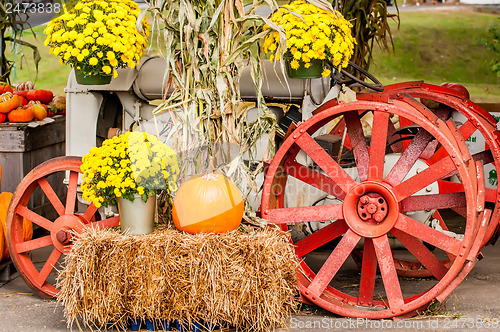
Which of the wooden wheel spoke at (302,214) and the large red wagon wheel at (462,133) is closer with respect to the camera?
the wooden wheel spoke at (302,214)

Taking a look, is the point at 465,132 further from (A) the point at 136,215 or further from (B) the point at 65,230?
(B) the point at 65,230

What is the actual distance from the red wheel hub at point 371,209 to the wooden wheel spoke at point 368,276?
215 millimetres

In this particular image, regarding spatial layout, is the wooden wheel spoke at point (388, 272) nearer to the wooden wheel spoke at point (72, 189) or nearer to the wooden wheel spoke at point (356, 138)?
the wooden wheel spoke at point (356, 138)

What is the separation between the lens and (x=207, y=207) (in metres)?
3.19

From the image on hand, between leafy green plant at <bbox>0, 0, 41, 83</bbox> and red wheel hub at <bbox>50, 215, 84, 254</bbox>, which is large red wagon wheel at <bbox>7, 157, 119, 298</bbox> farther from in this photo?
leafy green plant at <bbox>0, 0, 41, 83</bbox>

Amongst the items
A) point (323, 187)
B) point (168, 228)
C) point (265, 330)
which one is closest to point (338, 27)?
point (323, 187)

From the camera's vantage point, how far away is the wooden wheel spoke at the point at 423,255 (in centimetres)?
364

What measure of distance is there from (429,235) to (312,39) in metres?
1.33

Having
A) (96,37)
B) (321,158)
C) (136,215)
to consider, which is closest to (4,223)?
(136,215)

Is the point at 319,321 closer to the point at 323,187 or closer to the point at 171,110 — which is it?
the point at 323,187

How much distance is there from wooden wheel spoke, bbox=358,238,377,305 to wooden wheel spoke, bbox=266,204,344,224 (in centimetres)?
33

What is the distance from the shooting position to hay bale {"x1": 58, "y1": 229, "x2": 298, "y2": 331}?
122 inches

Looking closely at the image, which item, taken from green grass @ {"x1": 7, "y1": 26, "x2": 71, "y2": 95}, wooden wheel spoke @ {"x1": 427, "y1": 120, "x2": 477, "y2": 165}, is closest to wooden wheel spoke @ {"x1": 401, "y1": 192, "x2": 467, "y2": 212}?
wooden wheel spoke @ {"x1": 427, "y1": 120, "x2": 477, "y2": 165}

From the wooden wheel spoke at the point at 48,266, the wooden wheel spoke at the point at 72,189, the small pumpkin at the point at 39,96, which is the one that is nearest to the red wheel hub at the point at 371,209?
the wooden wheel spoke at the point at 72,189
